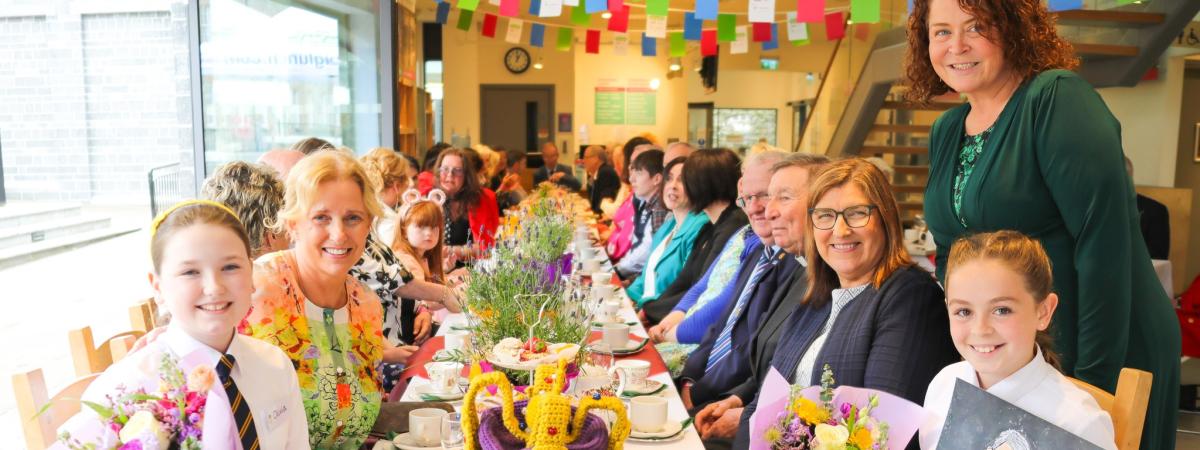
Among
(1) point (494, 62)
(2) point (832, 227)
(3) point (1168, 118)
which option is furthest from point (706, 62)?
(2) point (832, 227)

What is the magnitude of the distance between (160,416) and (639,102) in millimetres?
13926

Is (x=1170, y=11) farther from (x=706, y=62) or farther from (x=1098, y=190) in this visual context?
(x=706, y=62)

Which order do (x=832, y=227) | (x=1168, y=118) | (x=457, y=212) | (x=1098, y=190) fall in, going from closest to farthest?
1. (x=1098, y=190)
2. (x=832, y=227)
3. (x=457, y=212)
4. (x=1168, y=118)

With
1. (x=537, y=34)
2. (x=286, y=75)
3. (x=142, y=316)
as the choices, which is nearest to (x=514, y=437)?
(x=142, y=316)

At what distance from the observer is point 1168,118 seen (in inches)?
299

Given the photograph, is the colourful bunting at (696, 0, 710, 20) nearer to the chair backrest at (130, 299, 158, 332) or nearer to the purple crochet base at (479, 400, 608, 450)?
the chair backrest at (130, 299, 158, 332)

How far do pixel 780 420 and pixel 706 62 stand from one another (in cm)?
1322

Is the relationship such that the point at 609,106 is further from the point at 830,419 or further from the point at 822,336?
the point at 830,419

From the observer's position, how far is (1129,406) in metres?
1.63

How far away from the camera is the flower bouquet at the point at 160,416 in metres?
1.20

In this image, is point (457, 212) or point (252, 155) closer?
point (252, 155)

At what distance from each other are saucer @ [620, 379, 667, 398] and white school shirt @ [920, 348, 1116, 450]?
915 millimetres

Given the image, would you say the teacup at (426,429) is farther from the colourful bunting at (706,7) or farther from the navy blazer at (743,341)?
the colourful bunting at (706,7)

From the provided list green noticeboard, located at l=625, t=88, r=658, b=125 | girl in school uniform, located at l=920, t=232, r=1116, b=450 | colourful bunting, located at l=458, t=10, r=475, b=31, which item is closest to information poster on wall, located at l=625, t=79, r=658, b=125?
green noticeboard, located at l=625, t=88, r=658, b=125
